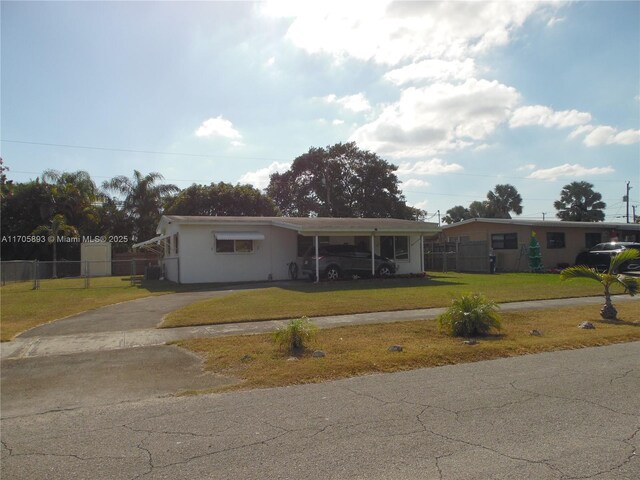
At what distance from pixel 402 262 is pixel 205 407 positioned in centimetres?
2131

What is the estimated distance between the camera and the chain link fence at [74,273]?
23.2 metres

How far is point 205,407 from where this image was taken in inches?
209

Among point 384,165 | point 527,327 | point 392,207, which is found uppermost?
point 384,165

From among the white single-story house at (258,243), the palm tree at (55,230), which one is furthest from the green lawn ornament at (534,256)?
the palm tree at (55,230)

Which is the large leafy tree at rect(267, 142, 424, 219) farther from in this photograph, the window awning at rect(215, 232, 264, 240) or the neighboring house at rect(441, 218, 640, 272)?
the window awning at rect(215, 232, 264, 240)

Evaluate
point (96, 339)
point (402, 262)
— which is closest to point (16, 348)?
point (96, 339)

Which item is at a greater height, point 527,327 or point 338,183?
point 338,183

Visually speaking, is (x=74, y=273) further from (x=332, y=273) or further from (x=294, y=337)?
(x=294, y=337)

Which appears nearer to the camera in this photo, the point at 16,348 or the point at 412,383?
the point at 412,383

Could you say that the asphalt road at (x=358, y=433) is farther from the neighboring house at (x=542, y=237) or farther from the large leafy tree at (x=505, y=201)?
the large leafy tree at (x=505, y=201)

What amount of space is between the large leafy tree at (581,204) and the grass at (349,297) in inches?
1448

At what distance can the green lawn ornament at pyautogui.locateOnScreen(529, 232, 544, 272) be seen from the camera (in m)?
27.5

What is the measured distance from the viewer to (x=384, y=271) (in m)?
23.5

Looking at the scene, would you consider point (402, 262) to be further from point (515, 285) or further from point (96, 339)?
point (96, 339)
